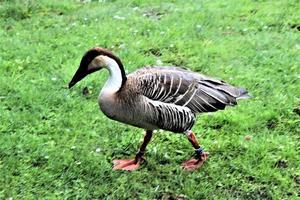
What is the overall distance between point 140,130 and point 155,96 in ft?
3.34

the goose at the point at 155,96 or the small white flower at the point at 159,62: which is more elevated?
the goose at the point at 155,96

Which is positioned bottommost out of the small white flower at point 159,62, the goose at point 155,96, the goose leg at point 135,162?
the goose leg at point 135,162

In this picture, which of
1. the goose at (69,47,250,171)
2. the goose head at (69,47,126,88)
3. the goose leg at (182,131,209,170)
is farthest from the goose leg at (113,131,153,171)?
the goose head at (69,47,126,88)

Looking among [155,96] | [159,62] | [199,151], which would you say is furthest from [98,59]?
[159,62]

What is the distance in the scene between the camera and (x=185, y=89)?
5.04 m

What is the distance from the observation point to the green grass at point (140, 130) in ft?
16.4

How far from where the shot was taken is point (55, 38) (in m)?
8.15

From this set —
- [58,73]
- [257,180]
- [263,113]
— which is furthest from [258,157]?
[58,73]

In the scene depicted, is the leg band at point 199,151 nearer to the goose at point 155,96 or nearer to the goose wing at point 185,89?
the goose at point 155,96

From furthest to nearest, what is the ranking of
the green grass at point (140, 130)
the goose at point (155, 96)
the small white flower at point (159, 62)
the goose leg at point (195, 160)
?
1. the small white flower at point (159, 62)
2. the goose leg at point (195, 160)
3. the green grass at point (140, 130)
4. the goose at point (155, 96)

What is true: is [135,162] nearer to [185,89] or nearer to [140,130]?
[140,130]

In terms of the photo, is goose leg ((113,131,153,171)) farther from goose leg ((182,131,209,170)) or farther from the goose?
goose leg ((182,131,209,170))

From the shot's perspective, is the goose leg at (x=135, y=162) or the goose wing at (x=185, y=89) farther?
the goose leg at (x=135, y=162)

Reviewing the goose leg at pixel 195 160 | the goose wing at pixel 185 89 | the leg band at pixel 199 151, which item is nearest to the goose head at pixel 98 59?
the goose wing at pixel 185 89
